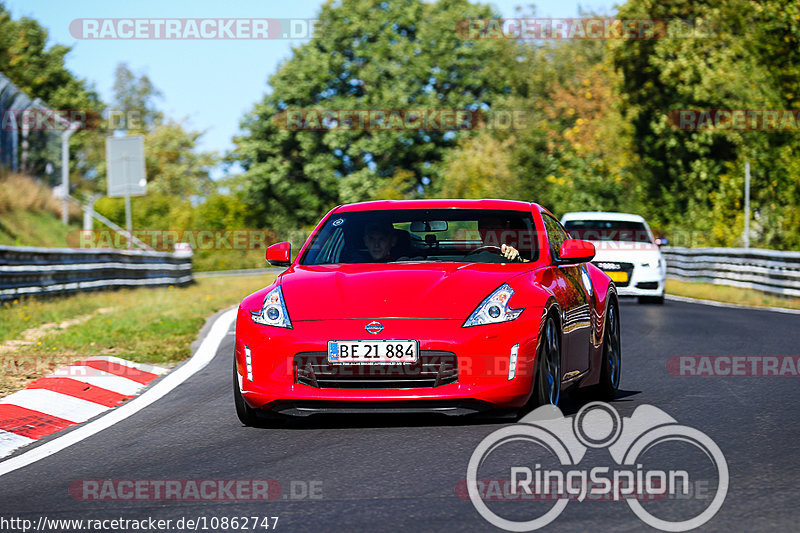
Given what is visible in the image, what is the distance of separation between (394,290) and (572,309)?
1471mm

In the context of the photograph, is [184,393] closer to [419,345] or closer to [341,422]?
[341,422]

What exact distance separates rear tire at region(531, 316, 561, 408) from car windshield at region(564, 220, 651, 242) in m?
15.0

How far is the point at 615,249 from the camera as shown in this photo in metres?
22.0

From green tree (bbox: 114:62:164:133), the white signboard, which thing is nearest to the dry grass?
the white signboard

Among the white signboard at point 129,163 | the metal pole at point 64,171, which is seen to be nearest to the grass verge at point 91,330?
the metal pole at point 64,171

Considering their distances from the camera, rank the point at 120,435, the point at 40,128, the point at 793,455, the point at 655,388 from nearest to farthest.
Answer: the point at 793,455 → the point at 120,435 → the point at 655,388 → the point at 40,128

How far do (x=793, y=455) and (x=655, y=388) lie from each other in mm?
2986

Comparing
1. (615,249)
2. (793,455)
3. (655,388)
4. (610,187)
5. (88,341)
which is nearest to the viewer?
(793,455)

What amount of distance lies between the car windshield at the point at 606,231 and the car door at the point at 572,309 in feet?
45.0

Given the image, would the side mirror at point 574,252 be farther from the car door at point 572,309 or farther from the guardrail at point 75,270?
the guardrail at point 75,270

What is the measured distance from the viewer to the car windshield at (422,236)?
8.20 m

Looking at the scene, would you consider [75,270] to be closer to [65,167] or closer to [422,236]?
[422,236]

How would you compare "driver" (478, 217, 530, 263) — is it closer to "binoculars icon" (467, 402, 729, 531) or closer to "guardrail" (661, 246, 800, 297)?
"binoculars icon" (467, 402, 729, 531)

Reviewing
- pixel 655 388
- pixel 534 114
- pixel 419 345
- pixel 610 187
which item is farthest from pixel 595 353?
pixel 534 114
